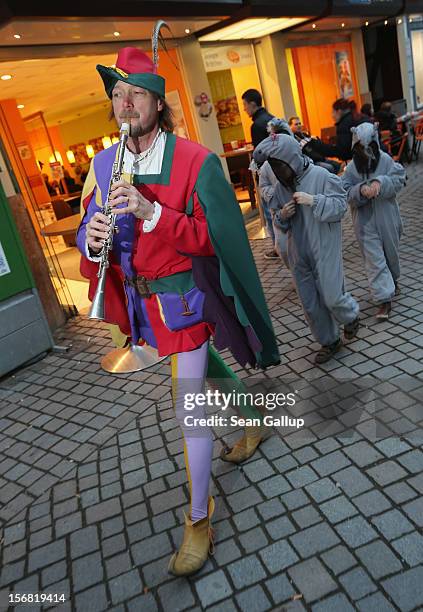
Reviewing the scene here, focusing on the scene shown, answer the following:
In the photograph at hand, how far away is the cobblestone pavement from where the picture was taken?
221 centimetres

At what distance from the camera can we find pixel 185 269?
2.25 meters

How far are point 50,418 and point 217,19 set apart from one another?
7.26m

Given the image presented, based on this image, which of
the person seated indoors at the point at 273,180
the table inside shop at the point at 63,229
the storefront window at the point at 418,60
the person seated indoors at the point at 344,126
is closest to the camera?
the person seated indoors at the point at 273,180

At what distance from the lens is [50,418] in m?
4.08

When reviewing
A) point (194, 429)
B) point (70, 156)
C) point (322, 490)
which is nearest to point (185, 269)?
point (194, 429)

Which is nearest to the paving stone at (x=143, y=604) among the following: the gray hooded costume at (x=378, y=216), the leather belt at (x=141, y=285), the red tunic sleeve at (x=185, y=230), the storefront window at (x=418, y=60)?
the leather belt at (x=141, y=285)

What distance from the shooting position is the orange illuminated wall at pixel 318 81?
43.2 ft

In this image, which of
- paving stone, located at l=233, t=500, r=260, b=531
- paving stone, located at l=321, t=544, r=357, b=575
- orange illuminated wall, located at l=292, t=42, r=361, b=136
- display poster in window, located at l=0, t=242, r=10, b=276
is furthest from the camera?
orange illuminated wall, located at l=292, t=42, r=361, b=136

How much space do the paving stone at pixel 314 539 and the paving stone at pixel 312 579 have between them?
0.20 ft

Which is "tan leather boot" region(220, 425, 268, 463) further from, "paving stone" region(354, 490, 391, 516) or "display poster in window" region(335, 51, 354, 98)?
"display poster in window" region(335, 51, 354, 98)

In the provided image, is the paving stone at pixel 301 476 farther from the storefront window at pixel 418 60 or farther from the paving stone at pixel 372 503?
the storefront window at pixel 418 60

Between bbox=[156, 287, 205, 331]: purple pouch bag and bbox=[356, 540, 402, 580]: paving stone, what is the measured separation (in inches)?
51.8

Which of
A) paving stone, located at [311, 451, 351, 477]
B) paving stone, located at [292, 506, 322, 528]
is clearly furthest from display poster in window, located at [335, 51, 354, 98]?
paving stone, located at [292, 506, 322, 528]

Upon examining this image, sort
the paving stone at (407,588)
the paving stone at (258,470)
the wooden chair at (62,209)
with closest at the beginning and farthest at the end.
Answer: the paving stone at (407,588) → the paving stone at (258,470) → the wooden chair at (62,209)
